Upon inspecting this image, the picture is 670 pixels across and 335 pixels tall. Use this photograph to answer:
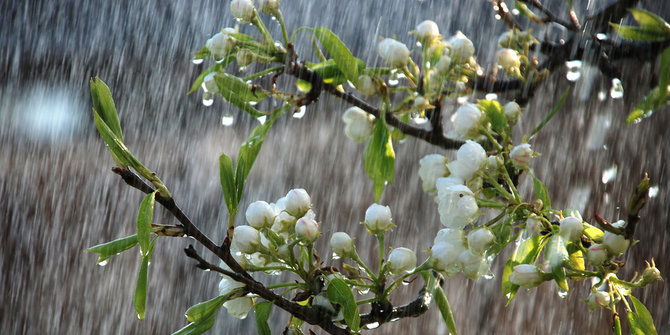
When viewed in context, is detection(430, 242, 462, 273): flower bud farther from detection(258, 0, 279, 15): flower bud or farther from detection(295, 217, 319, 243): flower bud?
detection(258, 0, 279, 15): flower bud

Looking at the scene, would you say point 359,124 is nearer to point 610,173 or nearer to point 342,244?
point 342,244

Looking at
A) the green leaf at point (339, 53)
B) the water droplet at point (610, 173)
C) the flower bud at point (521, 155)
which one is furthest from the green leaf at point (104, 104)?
the water droplet at point (610, 173)

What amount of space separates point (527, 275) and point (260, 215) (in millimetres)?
179

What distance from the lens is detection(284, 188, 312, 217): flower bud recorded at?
19.1 inches

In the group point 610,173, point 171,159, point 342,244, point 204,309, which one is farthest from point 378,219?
point 171,159

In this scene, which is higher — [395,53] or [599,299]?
[395,53]

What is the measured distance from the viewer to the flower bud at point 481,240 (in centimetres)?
42

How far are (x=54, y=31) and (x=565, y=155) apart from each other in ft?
4.31

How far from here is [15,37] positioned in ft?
5.84

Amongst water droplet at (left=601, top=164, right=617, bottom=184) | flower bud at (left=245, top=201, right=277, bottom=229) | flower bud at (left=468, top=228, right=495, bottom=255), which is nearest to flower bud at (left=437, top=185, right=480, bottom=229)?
flower bud at (left=468, top=228, right=495, bottom=255)

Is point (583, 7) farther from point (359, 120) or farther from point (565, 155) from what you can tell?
point (359, 120)

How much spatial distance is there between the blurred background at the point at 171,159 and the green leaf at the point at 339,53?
73 centimetres

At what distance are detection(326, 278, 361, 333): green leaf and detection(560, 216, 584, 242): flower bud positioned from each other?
0.13 metres

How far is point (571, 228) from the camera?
0.39 meters
